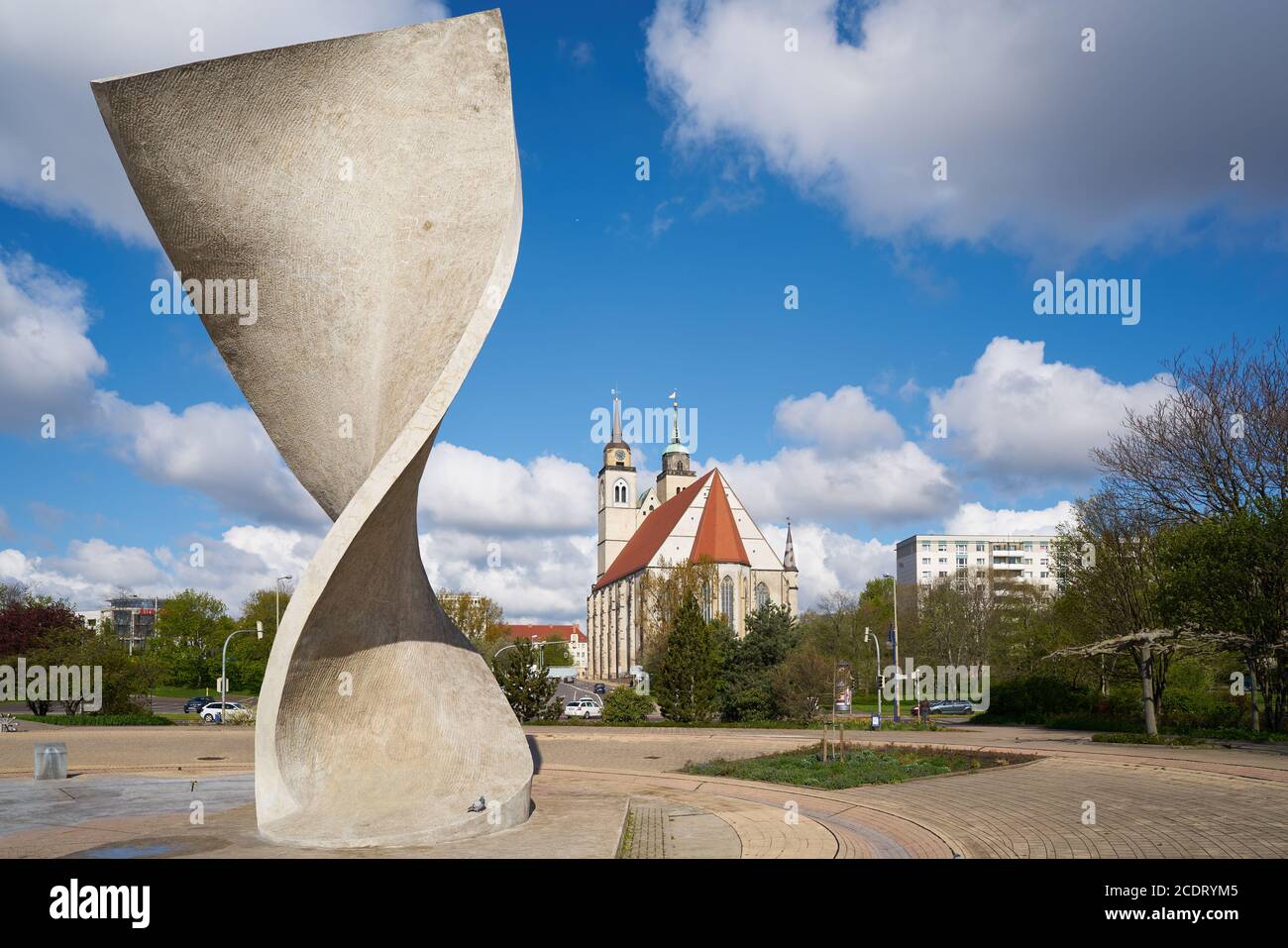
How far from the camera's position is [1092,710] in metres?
32.8

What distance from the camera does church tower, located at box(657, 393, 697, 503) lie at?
10706 centimetres


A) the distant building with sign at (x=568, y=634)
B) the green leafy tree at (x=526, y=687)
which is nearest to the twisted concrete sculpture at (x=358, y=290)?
the green leafy tree at (x=526, y=687)

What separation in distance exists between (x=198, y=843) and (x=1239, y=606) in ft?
77.5

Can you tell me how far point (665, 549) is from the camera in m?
83.9

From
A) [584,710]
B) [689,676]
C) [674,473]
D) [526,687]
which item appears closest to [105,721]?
[526,687]

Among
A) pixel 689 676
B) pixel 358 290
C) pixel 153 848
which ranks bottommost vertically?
pixel 689 676

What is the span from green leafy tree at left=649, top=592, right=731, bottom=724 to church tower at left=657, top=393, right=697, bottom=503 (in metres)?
75.0

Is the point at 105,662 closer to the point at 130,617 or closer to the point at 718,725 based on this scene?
the point at 718,725

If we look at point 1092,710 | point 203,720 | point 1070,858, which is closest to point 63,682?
point 203,720

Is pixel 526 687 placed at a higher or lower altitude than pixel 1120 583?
lower

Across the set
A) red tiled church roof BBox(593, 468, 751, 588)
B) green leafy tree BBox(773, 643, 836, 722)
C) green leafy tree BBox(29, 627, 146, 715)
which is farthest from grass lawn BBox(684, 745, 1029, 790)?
red tiled church roof BBox(593, 468, 751, 588)

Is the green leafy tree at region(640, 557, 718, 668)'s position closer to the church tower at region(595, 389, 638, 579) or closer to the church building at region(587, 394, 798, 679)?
the church building at region(587, 394, 798, 679)

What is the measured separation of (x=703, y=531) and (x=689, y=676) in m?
49.5
